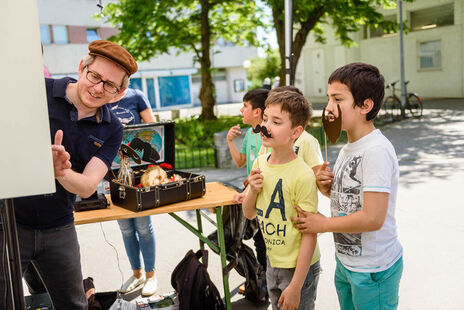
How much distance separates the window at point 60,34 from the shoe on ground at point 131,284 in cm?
2716

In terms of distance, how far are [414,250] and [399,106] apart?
1300cm

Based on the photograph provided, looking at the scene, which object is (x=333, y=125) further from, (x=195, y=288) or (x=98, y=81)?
(x=195, y=288)

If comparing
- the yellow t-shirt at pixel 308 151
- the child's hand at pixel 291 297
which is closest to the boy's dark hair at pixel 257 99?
the yellow t-shirt at pixel 308 151

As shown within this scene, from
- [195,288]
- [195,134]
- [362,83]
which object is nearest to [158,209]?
[195,288]

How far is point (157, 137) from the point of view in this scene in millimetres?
3525

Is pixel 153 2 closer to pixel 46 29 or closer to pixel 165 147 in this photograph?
pixel 165 147

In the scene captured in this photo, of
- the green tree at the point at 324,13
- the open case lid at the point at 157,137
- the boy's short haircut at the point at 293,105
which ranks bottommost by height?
the open case lid at the point at 157,137

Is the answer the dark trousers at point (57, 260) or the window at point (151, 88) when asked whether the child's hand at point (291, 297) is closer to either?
the dark trousers at point (57, 260)

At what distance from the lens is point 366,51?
90.5 ft

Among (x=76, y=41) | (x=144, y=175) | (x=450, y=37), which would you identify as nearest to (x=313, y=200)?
(x=144, y=175)

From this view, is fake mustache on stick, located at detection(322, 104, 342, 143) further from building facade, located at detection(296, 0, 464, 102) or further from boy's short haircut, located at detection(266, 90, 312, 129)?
building facade, located at detection(296, 0, 464, 102)

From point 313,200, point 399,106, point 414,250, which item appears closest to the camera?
point 313,200

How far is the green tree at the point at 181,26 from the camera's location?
13070mm

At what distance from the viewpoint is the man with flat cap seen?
7.02ft
